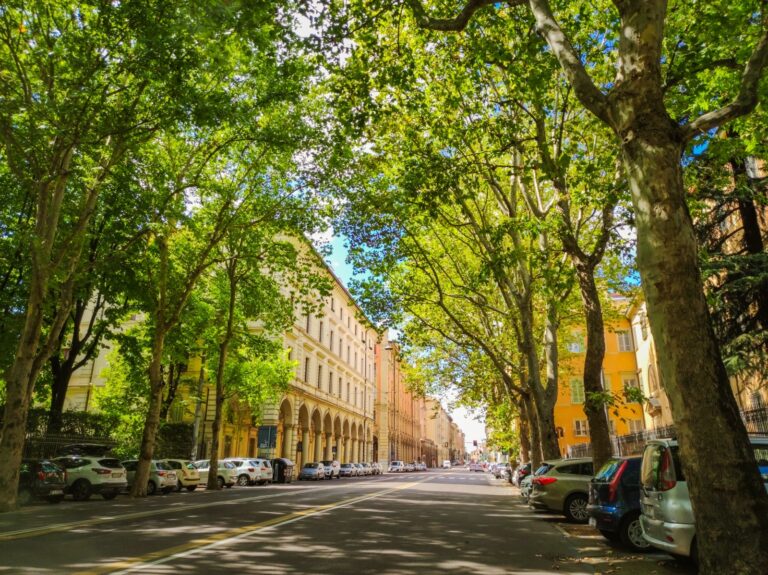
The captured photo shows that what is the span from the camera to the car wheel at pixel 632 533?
9.06 m

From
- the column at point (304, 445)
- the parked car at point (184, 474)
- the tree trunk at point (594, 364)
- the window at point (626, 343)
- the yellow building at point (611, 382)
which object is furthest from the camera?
the column at point (304, 445)

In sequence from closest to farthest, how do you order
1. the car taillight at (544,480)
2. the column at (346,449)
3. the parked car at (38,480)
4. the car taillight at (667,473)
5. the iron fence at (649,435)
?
the car taillight at (667,473) → the car taillight at (544,480) → the iron fence at (649,435) → the parked car at (38,480) → the column at (346,449)

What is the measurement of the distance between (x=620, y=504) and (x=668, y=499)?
7.36 ft

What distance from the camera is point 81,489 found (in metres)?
19.2

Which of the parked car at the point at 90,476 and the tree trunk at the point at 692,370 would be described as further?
the parked car at the point at 90,476

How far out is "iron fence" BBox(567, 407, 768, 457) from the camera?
47.4ft

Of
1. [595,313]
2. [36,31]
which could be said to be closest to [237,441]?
[36,31]

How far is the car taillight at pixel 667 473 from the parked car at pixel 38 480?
1730 cm

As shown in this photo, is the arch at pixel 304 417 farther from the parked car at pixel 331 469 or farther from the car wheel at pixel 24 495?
the car wheel at pixel 24 495

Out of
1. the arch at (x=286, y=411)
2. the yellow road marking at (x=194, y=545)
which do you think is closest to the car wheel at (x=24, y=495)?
the yellow road marking at (x=194, y=545)

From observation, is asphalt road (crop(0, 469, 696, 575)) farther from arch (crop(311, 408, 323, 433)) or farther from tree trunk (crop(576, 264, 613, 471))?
arch (crop(311, 408, 323, 433))

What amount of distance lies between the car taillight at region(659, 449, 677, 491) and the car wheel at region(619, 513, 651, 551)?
2122 millimetres

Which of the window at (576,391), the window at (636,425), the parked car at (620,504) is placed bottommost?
the parked car at (620,504)

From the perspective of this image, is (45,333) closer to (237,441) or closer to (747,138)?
(237,441)
